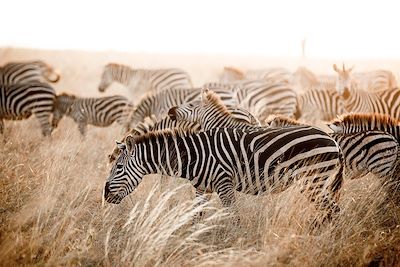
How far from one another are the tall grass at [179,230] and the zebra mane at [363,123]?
2.46ft

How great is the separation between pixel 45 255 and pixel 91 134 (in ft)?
23.8

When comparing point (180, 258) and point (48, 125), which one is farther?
point (48, 125)

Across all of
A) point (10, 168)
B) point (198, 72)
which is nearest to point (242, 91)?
point (10, 168)

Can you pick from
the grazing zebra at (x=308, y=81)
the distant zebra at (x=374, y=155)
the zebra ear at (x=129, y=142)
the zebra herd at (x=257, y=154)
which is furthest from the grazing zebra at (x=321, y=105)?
the zebra ear at (x=129, y=142)

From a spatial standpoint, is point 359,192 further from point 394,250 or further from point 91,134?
point 91,134

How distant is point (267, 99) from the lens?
11383 mm

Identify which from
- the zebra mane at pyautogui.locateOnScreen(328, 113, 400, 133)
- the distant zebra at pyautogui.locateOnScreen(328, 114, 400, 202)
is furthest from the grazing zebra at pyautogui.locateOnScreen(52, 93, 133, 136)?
the distant zebra at pyautogui.locateOnScreen(328, 114, 400, 202)

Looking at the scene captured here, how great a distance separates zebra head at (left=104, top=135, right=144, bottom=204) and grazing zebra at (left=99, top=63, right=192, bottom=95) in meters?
10.5

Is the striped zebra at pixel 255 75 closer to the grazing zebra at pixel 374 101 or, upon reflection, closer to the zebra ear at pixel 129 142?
the grazing zebra at pixel 374 101

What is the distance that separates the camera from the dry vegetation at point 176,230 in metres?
3.72

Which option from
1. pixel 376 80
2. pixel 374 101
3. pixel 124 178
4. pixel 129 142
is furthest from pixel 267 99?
pixel 124 178

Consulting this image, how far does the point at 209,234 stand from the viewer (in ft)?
15.1

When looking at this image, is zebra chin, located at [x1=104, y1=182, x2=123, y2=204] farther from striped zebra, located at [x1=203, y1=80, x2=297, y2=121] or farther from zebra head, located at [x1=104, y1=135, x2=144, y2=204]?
striped zebra, located at [x1=203, y1=80, x2=297, y2=121]

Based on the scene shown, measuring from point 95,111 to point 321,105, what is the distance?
19.0ft
